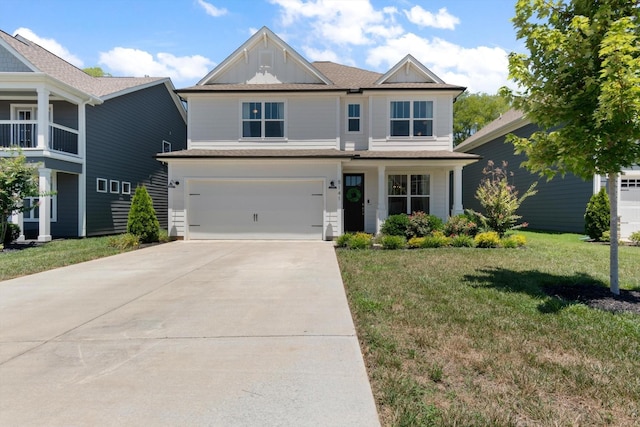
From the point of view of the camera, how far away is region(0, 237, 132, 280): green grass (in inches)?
307

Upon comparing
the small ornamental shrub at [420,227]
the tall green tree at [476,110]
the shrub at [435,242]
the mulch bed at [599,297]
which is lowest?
the mulch bed at [599,297]

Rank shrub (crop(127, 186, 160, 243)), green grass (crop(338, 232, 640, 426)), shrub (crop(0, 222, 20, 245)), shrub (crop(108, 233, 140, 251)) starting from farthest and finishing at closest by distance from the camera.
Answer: shrub (crop(127, 186, 160, 243)) < shrub (crop(0, 222, 20, 245)) < shrub (crop(108, 233, 140, 251)) < green grass (crop(338, 232, 640, 426))

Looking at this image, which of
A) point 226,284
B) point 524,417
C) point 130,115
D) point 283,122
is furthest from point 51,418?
point 130,115

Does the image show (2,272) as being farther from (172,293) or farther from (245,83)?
(245,83)

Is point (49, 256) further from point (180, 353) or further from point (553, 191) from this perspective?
point (553, 191)

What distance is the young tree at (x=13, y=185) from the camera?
1072cm

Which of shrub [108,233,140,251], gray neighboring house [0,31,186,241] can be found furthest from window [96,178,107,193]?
shrub [108,233,140,251]

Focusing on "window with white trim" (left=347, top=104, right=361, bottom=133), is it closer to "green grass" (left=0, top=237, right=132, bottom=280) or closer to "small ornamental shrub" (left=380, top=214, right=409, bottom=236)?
"small ornamental shrub" (left=380, top=214, right=409, bottom=236)

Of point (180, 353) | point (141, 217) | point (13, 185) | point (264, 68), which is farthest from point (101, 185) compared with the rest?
point (180, 353)

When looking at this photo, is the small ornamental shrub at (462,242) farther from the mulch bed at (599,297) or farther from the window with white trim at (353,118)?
the window with white trim at (353,118)

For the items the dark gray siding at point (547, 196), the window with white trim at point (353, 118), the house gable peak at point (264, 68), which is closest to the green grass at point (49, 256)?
the house gable peak at point (264, 68)

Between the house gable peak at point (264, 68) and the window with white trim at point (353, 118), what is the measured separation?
1.64 metres

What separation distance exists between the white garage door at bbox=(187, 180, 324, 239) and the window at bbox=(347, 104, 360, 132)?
2912mm

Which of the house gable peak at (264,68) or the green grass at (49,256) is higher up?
the house gable peak at (264,68)
